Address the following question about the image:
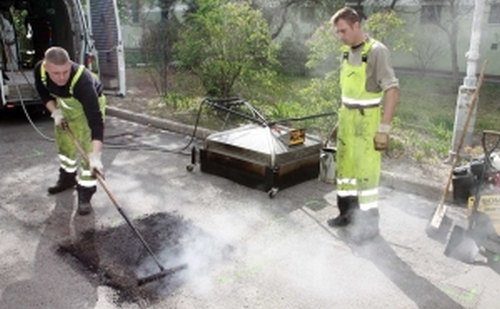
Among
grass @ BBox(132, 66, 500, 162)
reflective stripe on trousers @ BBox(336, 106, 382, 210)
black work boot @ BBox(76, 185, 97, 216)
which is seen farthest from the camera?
grass @ BBox(132, 66, 500, 162)

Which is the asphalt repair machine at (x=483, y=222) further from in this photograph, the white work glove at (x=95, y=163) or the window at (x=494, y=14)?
the window at (x=494, y=14)

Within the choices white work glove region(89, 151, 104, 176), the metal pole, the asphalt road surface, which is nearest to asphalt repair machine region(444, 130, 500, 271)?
the asphalt road surface

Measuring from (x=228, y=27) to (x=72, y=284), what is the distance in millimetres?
5337

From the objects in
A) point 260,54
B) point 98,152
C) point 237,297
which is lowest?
point 237,297

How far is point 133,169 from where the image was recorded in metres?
5.94

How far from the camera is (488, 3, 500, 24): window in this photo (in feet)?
51.1

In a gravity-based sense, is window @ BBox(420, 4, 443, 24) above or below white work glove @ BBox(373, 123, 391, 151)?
above

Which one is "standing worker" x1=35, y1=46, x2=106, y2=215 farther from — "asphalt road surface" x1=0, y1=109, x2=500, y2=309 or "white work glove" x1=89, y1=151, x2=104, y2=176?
"asphalt road surface" x1=0, y1=109, x2=500, y2=309

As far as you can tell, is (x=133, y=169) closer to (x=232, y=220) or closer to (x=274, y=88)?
(x=232, y=220)

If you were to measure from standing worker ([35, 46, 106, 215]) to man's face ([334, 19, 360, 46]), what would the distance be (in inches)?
85.4

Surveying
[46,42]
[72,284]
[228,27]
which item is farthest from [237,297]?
Result: [46,42]

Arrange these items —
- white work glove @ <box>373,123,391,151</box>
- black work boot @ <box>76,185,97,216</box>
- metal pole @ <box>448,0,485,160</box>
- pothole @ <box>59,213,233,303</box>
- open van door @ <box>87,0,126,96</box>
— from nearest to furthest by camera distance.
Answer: pothole @ <box>59,213,233,303</box> < white work glove @ <box>373,123,391,151</box> < black work boot @ <box>76,185,97,216</box> < metal pole @ <box>448,0,485,160</box> < open van door @ <box>87,0,126,96</box>

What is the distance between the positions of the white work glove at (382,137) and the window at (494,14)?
1422cm

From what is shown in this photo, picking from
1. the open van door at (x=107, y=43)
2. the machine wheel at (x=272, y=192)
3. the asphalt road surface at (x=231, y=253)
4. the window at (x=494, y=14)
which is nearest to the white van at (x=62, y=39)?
the open van door at (x=107, y=43)
